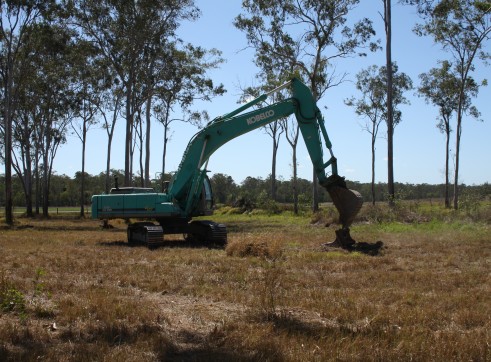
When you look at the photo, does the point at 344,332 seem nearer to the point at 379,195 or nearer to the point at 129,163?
the point at 129,163

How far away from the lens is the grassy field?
19.2 ft

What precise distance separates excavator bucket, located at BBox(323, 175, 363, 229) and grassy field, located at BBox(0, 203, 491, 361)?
4.74 feet

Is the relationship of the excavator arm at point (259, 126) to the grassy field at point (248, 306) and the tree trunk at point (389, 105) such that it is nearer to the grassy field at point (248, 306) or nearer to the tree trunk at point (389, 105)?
the grassy field at point (248, 306)

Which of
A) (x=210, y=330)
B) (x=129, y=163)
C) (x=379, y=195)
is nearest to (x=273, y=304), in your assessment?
(x=210, y=330)

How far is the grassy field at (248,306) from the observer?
586cm

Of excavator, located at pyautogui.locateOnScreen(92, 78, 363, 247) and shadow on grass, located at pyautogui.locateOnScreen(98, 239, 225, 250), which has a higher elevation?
excavator, located at pyautogui.locateOnScreen(92, 78, 363, 247)

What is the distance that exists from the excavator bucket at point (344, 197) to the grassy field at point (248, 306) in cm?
145

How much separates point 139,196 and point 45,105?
113ft

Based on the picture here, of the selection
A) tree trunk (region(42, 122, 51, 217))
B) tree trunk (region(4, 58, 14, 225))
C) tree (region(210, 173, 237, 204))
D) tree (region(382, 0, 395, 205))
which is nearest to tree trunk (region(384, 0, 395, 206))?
tree (region(382, 0, 395, 205))

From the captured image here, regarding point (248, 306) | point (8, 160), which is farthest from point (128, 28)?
point (248, 306)

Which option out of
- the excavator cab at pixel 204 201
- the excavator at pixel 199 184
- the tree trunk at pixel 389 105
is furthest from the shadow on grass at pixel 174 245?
the tree trunk at pixel 389 105

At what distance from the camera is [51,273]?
37.2ft

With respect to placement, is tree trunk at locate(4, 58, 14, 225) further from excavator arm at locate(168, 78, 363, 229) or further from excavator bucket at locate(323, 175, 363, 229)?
excavator bucket at locate(323, 175, 363, 229)

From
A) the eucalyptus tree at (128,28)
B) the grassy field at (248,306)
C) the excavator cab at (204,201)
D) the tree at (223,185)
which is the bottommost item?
the grassy field at (248,306)
